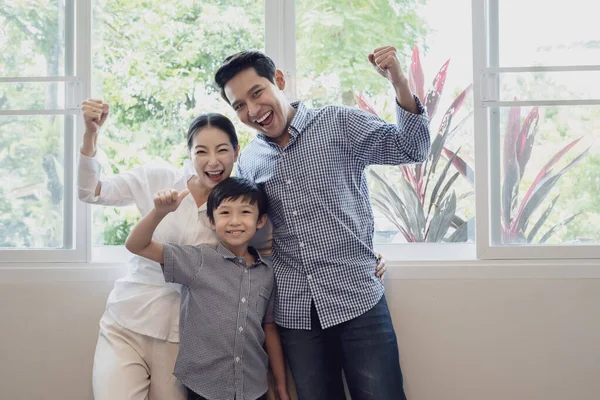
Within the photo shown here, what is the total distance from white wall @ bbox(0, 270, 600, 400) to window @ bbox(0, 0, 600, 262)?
0.13 meters

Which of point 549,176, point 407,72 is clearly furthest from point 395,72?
point 549,176

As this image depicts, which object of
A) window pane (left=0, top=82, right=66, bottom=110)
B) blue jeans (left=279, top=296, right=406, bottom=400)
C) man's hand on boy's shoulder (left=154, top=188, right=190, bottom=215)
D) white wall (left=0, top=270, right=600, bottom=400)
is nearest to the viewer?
man's hand on boy's shoulder (left=154, top=188, right=190, bottom=215)

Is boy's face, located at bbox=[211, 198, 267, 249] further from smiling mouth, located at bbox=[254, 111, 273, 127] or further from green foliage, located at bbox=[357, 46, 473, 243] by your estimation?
green foliage, located at bbox=[357, 46, 473, 243]

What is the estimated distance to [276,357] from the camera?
1.70 m

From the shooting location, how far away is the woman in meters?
1.64

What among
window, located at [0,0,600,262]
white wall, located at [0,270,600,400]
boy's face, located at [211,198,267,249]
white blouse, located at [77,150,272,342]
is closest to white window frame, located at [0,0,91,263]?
window, located at [0,0,600,262]

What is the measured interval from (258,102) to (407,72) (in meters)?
0.65

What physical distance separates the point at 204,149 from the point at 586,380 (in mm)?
1427

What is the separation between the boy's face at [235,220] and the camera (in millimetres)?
1586

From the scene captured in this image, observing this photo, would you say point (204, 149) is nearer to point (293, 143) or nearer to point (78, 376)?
point (293, 143)

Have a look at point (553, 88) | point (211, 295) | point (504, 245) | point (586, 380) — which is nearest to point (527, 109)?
point (553, 88)

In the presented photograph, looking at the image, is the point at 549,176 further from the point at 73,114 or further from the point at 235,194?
the point at 73,114

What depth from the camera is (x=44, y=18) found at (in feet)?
6.43

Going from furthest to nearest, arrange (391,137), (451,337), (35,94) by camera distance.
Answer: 1. (35,94)
2. (451,337)
3. (391,137)
